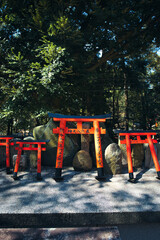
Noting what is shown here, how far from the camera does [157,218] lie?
2.46 m

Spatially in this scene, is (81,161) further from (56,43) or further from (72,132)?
(56,43)

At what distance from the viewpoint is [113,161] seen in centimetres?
418

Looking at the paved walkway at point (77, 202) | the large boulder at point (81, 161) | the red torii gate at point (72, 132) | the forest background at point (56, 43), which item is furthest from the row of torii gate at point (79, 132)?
the forest background at point (56, 43)

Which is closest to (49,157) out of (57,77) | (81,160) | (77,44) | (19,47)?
(81,160)

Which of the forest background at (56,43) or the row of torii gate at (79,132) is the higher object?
the forest background at (56,43)

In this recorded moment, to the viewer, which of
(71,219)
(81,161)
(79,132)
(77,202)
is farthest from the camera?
(81,161)

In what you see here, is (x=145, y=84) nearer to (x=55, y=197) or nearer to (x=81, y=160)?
(x=81, y=160)

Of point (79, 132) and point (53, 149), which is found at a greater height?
point (79, 132)

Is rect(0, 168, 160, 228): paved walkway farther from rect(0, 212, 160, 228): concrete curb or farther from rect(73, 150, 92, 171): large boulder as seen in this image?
rect(73, 150, 92, 171): large boulder

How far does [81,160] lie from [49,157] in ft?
3.78

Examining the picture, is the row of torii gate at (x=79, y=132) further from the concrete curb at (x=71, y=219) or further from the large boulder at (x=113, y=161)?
the concrete curb at (x=71, y=219)

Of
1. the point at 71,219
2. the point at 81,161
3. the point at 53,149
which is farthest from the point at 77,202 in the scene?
the point at 53,149

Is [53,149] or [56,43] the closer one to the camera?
[53,149]

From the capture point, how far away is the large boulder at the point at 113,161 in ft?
13.7
